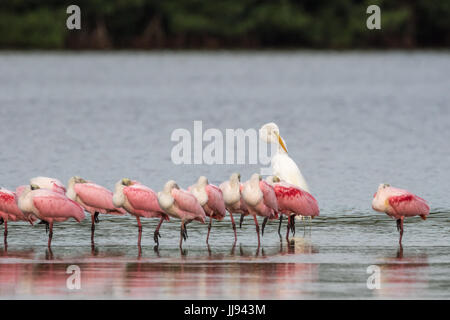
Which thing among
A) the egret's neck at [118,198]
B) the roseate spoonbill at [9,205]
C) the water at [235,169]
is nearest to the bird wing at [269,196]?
the water at [235,169]

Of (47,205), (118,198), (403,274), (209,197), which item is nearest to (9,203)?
(47,205)

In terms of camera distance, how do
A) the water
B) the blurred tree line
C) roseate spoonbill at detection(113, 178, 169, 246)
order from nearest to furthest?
the water, roseate spoonbill at detection(113, 178, 169, 246), the blurred tree line

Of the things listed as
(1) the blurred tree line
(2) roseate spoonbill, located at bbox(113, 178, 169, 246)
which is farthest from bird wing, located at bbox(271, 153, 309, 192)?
(1) the blurred tree line

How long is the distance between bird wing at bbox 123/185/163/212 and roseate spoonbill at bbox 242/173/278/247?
103 centimetres

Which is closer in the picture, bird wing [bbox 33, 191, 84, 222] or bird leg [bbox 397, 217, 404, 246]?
bird wing [bbox 33, 191, 84, 222]

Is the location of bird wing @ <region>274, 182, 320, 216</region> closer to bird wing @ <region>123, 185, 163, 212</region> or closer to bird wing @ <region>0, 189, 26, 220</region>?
bird wing @ <region>123, 185, 163, 212</region>

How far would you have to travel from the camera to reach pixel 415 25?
255 feet

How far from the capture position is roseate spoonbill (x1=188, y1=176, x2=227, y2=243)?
13703 millimetres

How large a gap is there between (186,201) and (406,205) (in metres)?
2.48

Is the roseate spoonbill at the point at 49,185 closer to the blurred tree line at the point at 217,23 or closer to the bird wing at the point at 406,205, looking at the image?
the bird wing at the point at 406,205

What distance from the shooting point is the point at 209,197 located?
13852 millimetres

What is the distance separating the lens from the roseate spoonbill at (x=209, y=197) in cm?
1370
